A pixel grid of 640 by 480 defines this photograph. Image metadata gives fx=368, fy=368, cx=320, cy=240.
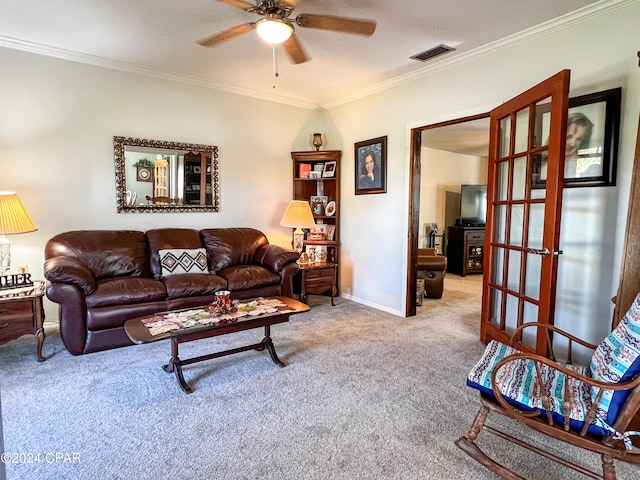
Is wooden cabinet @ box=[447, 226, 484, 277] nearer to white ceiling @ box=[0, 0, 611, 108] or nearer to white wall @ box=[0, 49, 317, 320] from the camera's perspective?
white ceiling @ box=[0, 0, 611, 108]

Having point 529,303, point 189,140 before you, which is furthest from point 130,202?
point 529,303

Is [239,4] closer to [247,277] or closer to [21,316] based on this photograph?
[247,277]

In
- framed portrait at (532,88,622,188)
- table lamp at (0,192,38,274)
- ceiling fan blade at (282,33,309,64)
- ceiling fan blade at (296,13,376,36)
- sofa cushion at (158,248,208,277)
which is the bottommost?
sofa cushion at (158,248,208,277)

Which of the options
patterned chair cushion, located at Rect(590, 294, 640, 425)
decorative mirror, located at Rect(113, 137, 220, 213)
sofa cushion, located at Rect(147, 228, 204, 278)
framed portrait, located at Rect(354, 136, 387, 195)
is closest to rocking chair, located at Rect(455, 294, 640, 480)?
patterned chair cushion, located at Rect(590, 294, 640, 425)

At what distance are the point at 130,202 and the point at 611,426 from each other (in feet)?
13.7

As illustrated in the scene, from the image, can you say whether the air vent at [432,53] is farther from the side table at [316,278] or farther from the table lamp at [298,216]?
the side table at [316,278]

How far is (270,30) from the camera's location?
2.34m

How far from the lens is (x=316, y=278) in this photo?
14.4 feet

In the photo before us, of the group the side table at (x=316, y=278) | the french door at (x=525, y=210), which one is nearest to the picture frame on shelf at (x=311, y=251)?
the side table at (x=316, y=278)

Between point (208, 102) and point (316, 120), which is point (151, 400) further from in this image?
point (316, 120)

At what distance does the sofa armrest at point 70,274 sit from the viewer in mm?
2812

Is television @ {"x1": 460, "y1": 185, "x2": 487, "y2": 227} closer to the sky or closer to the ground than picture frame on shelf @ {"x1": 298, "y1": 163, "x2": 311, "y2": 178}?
closer to the ground

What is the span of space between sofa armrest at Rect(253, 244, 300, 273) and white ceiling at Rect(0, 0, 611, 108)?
1924 mm

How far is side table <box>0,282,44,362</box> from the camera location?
8.91 ft
